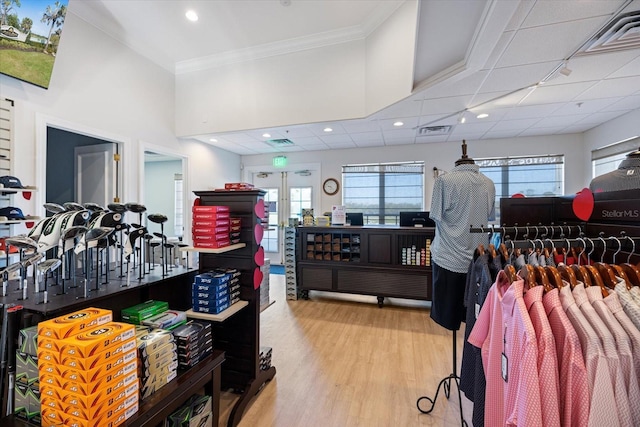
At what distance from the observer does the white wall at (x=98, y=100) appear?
284 cm

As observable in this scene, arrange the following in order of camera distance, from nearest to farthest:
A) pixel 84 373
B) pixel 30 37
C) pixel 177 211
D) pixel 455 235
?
pixel 84 373 < pixel 455 235 < pixel 30 37 < pixel 177 211

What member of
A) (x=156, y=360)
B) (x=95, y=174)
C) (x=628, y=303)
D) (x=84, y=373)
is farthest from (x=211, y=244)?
(x=95, y=174)

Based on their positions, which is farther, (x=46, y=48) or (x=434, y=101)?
(x=434, y=101)

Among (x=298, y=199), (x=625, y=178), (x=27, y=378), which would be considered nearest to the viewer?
(x=27, y=378)

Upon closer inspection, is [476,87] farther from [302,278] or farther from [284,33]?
[302,278]

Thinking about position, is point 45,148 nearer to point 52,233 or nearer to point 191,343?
point 52,233

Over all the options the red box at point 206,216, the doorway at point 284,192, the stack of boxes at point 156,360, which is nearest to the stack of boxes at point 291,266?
the doorway at point 284,192

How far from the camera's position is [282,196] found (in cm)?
675

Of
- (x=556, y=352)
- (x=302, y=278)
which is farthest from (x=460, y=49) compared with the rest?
(x=302, y=278)

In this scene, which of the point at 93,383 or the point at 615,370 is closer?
the point at 615,370

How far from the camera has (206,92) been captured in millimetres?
4594

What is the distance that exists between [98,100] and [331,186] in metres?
4.27

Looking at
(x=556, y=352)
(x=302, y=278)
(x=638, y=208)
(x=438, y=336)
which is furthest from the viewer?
(x=302, y=278)

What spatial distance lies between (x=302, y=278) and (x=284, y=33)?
3.56 m
